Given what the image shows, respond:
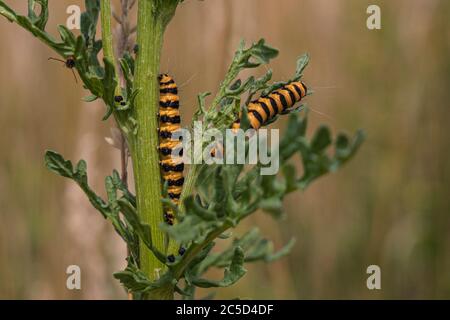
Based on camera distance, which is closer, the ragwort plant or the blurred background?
the ragwort plant

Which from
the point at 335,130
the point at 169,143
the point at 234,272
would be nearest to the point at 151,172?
the point at 169,143

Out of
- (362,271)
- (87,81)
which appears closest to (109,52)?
(87,81)

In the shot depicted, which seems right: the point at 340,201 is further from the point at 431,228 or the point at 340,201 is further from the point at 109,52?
the point at 109,52

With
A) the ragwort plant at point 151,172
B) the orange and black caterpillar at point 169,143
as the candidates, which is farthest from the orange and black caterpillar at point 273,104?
the orange and black caterpillar at point 169,143

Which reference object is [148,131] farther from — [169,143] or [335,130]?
[335,130]

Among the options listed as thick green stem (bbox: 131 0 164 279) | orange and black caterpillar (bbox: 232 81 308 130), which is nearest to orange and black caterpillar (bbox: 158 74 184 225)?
thick green stem (bbox: 131 0 164 279)

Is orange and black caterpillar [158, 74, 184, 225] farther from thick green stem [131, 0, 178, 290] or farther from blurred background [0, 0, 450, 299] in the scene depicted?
blurred background [0, 0, 450, 299]

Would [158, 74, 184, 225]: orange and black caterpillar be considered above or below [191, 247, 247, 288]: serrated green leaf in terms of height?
above
